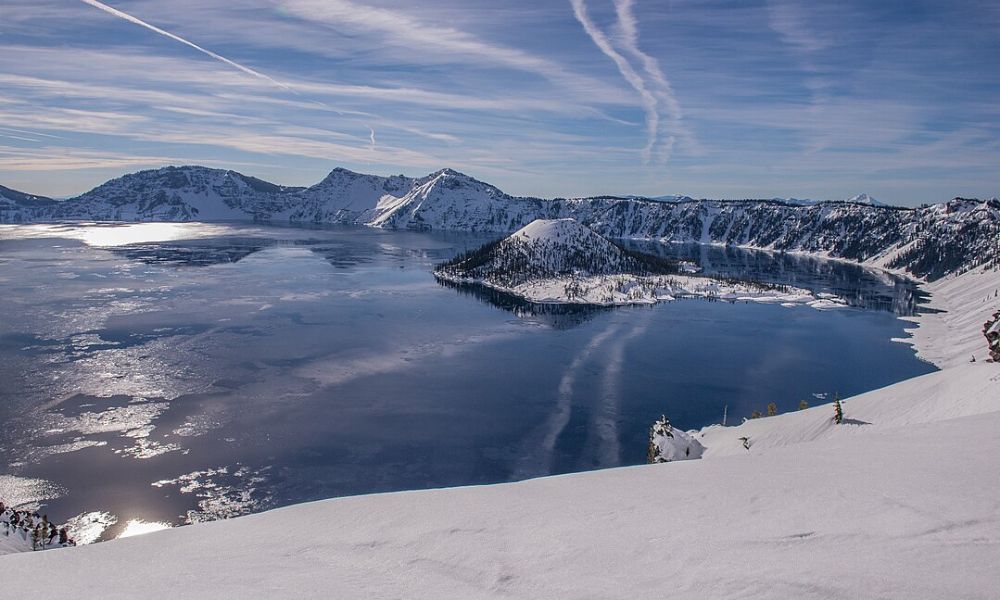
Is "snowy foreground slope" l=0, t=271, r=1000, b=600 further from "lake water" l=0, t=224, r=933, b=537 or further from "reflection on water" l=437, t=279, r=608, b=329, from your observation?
"reflection on water" l=437, t=279, r=608, b=329

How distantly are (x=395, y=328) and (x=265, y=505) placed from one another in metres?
65.1

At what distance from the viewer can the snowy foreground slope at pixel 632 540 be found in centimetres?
912

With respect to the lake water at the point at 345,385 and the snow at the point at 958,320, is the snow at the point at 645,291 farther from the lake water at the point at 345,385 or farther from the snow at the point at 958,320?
the snow at the point at 958,320

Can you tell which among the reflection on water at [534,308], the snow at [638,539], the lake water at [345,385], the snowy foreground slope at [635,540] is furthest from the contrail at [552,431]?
the snowy foreground slope at [635,540]

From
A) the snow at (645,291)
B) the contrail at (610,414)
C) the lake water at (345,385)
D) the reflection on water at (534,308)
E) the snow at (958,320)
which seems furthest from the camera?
the snow at (645,291)

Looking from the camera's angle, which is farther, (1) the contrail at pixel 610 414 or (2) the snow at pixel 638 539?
(1) the contrail at pixel 610 414

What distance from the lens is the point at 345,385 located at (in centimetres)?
7369

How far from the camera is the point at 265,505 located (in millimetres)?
44156

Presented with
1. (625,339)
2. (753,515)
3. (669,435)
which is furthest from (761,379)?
(753,515)

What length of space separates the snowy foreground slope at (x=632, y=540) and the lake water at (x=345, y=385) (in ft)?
114

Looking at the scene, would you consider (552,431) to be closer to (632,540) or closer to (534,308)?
(632,540)

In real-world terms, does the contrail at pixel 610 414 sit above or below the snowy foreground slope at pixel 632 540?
below

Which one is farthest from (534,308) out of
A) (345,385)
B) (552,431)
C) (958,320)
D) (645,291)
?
(958,320)

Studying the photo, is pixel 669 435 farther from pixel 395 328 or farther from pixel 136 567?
pixel 395 328
